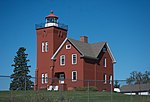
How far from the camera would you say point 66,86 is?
49094 mm

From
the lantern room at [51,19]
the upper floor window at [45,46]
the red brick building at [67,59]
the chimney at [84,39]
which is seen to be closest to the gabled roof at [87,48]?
the red brick building at [67,59]

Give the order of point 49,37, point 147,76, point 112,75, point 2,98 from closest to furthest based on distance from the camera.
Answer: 1. point 2,98
2. point 49,37
3. point 112,75
4. point 147,76

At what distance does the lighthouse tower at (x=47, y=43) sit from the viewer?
2037 inches

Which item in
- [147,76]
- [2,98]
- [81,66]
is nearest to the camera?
[2,98]

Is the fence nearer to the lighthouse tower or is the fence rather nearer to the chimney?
the lighthouse tower

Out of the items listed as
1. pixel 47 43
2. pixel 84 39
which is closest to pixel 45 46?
pixel 47 43

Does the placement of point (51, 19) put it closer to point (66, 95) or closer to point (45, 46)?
point (45, 46)

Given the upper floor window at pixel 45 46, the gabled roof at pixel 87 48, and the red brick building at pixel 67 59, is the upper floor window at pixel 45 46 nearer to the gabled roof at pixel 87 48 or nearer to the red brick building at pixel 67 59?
the red brick building at pixel 67 59

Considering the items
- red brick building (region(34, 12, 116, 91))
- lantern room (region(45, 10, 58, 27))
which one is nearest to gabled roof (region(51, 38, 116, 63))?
red brick building (region(34, 12, 116, 91))

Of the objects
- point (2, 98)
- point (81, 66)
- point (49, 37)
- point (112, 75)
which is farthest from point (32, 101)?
point (112, 75)

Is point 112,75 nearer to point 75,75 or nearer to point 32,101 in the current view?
point 75,75

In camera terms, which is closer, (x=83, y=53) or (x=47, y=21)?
(x=83, y=53)

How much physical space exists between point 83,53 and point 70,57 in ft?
7.59

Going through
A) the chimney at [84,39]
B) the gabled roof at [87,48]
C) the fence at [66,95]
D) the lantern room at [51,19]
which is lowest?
the fence at [66,95]
